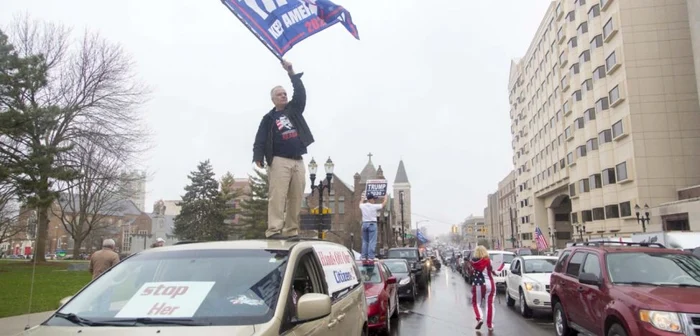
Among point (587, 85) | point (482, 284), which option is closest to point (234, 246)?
point (482, 284)

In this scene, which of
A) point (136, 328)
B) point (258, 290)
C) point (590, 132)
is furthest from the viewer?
point (590, 132)

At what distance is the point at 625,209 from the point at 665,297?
42.3 metres

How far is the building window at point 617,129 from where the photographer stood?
142ft

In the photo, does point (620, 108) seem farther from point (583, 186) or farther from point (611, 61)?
point (583, 186)

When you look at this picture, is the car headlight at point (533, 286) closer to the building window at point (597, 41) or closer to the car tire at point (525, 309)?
the car tire at point (525, 309)

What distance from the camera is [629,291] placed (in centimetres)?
657

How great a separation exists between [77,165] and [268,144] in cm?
2319

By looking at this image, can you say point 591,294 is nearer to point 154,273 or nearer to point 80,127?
point 154,273

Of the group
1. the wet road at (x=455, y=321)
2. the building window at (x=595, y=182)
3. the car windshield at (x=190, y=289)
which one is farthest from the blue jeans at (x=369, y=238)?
the building window at (x=595, y=182)

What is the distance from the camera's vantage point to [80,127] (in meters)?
30.9

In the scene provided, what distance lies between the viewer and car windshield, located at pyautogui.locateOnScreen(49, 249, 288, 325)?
3137mm

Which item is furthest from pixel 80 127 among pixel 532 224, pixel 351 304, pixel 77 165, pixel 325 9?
pixel 532 224

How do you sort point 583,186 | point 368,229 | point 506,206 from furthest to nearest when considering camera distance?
1. point 506,206
2. point 583,186
3. point 368,229

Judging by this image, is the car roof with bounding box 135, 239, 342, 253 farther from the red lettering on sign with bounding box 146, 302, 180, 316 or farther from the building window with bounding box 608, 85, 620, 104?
the building window with bounding box 608, 85, 620, 104
